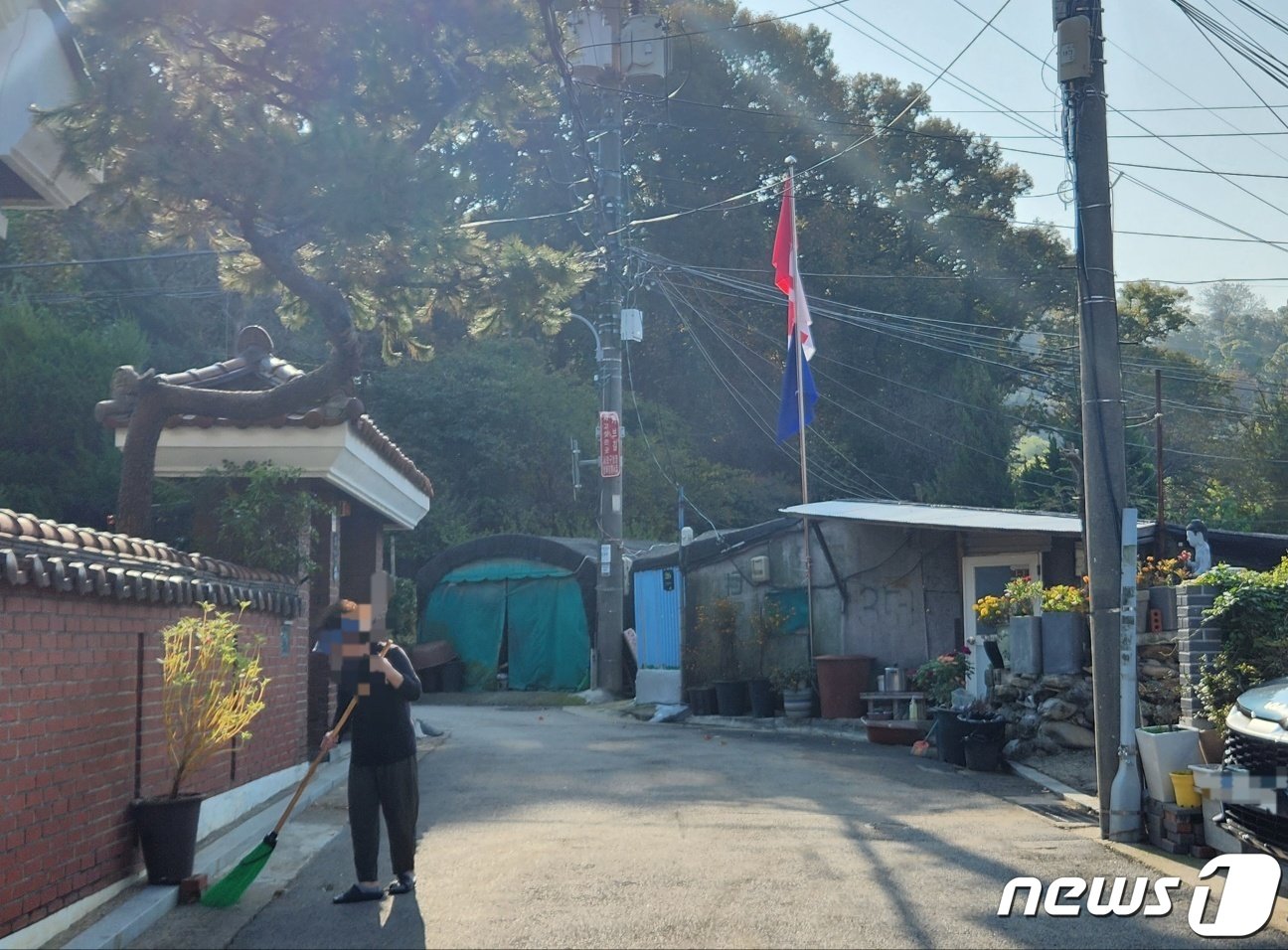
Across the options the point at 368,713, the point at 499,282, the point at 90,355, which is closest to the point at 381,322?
the point at 499,282

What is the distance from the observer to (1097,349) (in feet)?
31.6

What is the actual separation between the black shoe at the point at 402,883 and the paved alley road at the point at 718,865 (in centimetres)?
8

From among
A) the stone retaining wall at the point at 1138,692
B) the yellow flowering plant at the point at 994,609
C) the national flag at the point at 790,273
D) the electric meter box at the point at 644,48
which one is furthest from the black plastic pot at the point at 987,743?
the electric meter box at the point at 644,48

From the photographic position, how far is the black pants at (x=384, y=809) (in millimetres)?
7434

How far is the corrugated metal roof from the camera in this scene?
16.2m

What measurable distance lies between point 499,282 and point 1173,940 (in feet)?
26.7

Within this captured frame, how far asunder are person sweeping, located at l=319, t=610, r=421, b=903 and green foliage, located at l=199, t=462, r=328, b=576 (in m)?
4.45

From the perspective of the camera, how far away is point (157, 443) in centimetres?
1180

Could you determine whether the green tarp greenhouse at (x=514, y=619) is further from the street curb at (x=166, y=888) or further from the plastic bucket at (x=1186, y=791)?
the plastic bucket at (x=1186, y=791)

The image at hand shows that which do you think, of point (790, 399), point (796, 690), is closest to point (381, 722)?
point (796, 690)

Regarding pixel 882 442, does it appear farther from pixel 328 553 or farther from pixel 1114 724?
pixel 1114 724

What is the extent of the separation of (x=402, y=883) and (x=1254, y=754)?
4.59 metres

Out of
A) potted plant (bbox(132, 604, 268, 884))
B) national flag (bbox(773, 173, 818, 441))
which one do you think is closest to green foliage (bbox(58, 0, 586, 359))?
potted plant (bbox(132, 604, 268, 884))

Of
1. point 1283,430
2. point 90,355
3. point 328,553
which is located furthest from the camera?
point 1283,430
